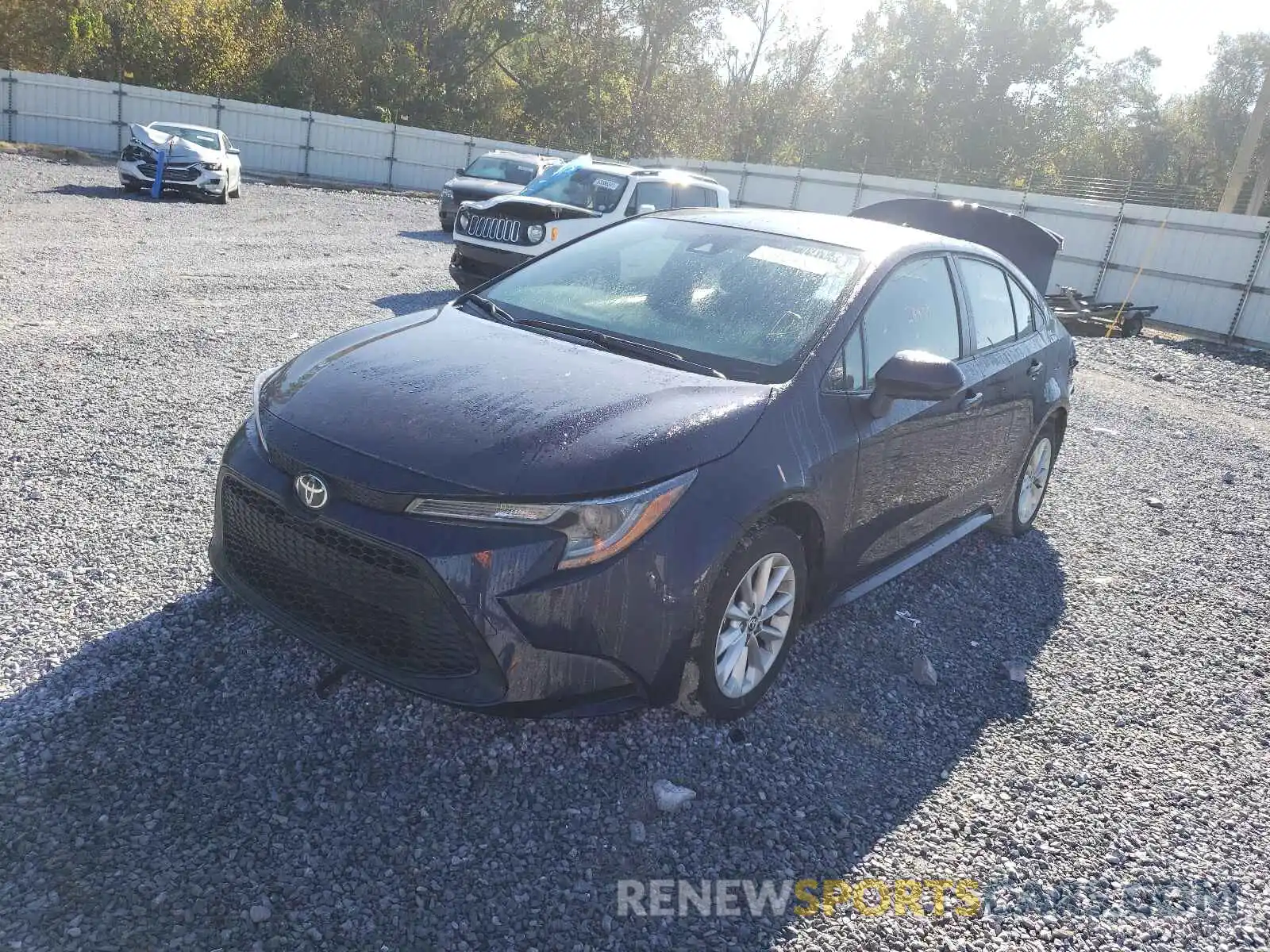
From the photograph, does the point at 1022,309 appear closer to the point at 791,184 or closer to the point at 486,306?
the point at 486,306

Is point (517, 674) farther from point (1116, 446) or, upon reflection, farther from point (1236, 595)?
point (1116, 446)

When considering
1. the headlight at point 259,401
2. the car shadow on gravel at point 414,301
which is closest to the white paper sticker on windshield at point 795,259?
the headlight at point 259,401

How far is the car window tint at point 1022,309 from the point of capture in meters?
5.06

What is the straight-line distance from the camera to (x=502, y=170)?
1967 cm

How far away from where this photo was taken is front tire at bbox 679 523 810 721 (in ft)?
9.98

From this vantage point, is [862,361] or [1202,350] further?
[1202,350]

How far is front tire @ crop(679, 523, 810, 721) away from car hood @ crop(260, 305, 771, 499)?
1.25 ft

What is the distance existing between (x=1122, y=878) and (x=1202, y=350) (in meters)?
14.8

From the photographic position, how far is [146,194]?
1802 cm

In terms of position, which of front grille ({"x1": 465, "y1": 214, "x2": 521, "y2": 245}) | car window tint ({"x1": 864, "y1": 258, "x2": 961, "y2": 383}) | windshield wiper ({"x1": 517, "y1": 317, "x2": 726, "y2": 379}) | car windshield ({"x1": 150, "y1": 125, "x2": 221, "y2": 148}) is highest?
car window tint ({"x1": 864, "y1": 258, "x2": 961, "y2": 383})

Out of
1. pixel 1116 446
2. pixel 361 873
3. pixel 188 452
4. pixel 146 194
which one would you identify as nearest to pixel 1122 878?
pixel 361 873

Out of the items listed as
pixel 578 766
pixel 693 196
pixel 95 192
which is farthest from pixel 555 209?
pixel 95 192

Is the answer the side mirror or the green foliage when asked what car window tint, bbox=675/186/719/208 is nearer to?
the side mirror

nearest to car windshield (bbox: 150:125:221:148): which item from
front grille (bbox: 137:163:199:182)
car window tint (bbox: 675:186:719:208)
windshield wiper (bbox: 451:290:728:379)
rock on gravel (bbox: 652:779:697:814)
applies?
front grille (bbox: 137:163:199:182)
